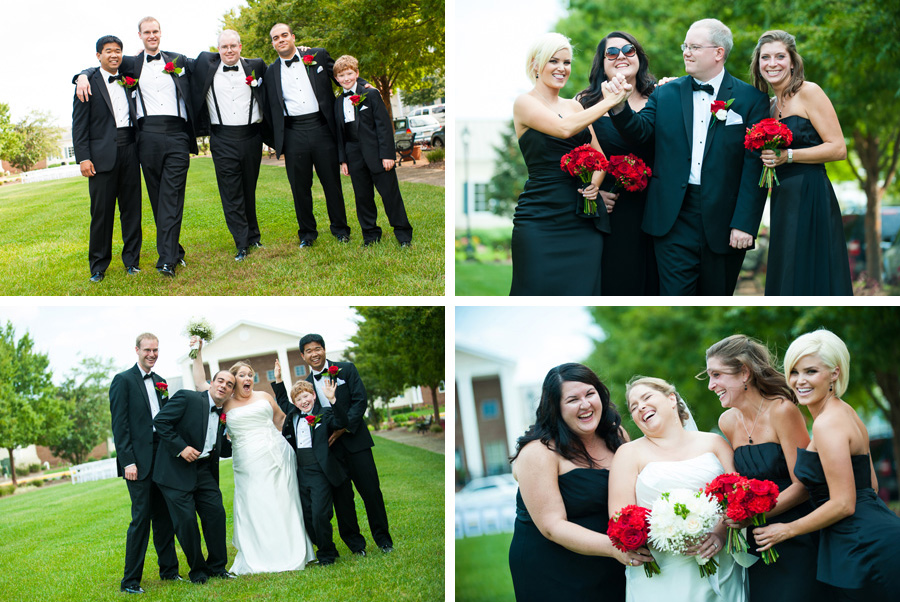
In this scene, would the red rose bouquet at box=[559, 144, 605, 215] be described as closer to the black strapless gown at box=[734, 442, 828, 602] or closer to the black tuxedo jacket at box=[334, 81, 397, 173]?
the black strapless gown at box=[734, 442, 828, 602]

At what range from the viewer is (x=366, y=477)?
589cm

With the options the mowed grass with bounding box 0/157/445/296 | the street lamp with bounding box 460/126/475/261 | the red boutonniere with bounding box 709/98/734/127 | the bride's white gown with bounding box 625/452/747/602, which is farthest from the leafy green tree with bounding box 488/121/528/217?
the bride's white gown with bounding box 625/452/747/602

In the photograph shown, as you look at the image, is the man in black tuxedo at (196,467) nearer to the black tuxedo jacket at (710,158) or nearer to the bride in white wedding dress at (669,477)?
the bride in white wedding dress at (669,477)

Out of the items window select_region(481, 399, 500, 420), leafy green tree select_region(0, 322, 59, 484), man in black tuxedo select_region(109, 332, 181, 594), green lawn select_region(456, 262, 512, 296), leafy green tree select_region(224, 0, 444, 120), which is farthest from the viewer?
green lawn select_region(456, 262, 512, 296)

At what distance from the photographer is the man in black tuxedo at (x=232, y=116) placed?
6391 mm

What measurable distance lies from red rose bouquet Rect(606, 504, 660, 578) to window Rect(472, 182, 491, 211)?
15.8m

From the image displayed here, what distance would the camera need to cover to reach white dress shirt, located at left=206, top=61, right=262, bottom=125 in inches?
253

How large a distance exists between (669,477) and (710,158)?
6.83 feet

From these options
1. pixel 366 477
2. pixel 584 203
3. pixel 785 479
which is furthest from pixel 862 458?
pixel 366 477

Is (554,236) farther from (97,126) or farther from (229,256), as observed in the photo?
(97,126)

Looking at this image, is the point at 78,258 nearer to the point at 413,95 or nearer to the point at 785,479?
the point at 413,95

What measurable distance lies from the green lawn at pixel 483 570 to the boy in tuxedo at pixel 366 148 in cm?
348

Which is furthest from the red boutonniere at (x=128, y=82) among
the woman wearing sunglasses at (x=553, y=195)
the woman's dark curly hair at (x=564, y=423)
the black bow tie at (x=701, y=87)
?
the black bow tie at (x=701, y=87)

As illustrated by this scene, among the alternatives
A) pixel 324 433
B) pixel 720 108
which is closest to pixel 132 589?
pixel 324 433
